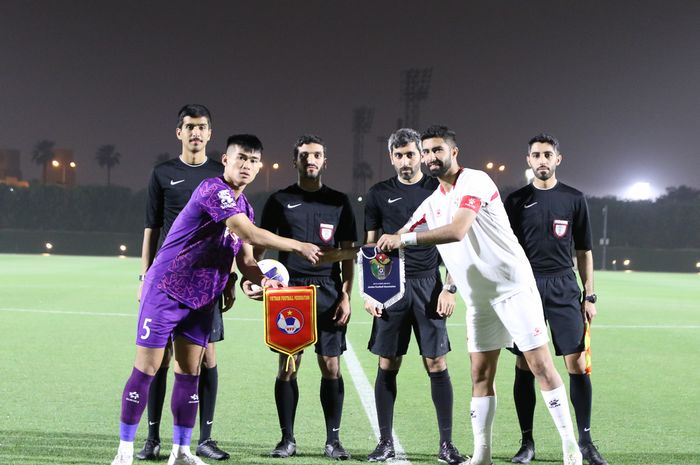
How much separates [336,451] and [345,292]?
1.11 metres

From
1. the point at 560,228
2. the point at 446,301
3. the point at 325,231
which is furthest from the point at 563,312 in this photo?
the point at 325,231

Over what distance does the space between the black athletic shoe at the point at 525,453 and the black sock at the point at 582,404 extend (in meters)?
0.33

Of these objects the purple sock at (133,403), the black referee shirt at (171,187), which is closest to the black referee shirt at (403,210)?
the black referee shirt at (171,187)

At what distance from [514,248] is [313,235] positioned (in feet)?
5.00

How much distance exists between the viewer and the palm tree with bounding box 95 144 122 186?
13212 centimetres

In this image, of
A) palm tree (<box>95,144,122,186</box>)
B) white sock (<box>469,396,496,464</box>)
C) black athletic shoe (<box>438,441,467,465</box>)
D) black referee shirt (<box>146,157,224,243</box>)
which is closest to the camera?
white sock (<box>469,396,496,464</box>)

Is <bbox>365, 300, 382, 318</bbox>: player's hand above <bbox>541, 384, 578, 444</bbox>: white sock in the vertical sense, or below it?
above

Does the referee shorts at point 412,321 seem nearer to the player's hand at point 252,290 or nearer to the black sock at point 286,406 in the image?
the black sock at point 286,406

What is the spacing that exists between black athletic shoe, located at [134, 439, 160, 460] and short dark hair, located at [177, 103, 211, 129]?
87.5 inches

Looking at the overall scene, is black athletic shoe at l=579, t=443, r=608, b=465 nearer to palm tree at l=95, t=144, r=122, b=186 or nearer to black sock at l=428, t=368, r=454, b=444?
black sock at l=428, t=368, r=454, b=444

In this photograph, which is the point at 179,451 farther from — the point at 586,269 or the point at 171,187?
the point at 586,269

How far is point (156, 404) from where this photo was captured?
6070 millimetres

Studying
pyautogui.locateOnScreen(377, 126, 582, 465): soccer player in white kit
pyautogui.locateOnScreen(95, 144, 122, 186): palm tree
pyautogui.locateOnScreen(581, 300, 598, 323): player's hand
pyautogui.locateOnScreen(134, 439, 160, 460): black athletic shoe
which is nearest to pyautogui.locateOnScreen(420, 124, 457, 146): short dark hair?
pyautogui.locateOnScreen(377, 126, 582, 465): soccer player in white kit

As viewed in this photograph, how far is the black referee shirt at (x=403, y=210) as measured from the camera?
6.28 meters
